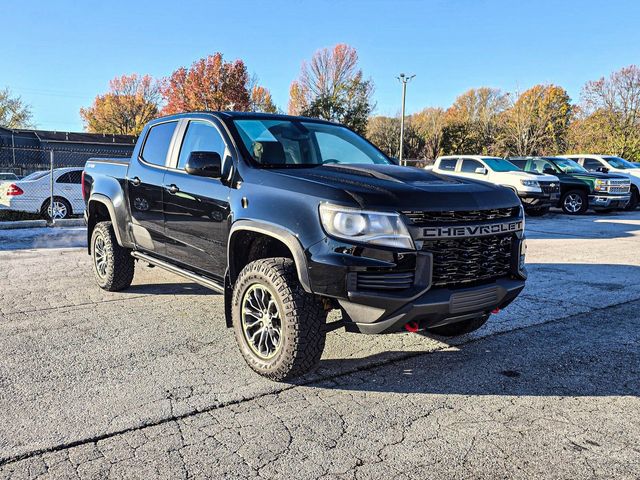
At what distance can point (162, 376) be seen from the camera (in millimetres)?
3568

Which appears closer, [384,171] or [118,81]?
[384,171]

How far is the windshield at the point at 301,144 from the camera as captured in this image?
13.3 ft

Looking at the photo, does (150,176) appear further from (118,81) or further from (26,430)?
(118,81)

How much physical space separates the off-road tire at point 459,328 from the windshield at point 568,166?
51.2ft

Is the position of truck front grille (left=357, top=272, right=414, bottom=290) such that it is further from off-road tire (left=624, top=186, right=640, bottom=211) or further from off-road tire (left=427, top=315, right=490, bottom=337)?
off-road tire (left=624, top=186, right=640, bottom=211)

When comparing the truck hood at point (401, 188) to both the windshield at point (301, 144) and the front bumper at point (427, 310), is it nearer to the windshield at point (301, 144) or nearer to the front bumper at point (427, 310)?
the windshield at point (301, 144)

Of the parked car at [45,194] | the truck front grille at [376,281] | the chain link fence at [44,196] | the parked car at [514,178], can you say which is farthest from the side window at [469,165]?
the truck front grille at [376,281]

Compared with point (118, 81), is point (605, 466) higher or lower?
lower

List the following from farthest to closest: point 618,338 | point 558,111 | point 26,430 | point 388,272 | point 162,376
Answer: point 558,111 < point 618,338 < point 162,376 < point 388,272 < point 26,430

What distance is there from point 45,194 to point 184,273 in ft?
32.6

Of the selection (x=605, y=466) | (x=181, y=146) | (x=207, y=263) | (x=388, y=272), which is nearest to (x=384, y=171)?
(x=388, y=272)

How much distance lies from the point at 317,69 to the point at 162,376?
1906 inches

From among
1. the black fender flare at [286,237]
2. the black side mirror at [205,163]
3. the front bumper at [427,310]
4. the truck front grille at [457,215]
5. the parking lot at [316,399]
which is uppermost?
the black side mirror at [205,163]

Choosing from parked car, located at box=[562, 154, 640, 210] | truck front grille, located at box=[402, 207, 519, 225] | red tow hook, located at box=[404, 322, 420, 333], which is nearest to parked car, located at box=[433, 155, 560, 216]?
parked car, located at box=[562, 154, 640, 210]
